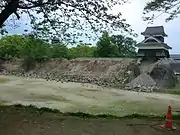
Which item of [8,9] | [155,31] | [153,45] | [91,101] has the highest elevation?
[155,31]

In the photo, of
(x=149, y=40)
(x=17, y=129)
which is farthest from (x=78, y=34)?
(x=149, y=40)

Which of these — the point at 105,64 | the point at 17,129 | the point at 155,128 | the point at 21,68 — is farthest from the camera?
the point at 21,68

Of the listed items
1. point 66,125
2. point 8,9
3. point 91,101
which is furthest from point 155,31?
point 66,125

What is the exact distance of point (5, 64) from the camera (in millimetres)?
42844

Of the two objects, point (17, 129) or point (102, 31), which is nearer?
point (17, 129)

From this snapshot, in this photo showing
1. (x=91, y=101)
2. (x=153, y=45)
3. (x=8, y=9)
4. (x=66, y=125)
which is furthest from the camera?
(x=153, y=45)

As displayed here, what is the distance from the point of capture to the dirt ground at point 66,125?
5.78 m

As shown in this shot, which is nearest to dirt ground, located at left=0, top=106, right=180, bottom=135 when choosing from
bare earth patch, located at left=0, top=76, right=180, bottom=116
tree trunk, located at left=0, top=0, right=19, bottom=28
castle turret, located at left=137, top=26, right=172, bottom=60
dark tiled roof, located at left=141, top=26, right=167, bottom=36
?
tree trunk, located at left=0, top=0, right=19, bottom=28

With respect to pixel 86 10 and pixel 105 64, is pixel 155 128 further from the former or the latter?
pixel 105 64

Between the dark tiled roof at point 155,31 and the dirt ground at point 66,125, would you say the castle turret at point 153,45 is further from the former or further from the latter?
the dirt ground at point 66,125

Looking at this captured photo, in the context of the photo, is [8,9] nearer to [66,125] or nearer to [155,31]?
[66,125]

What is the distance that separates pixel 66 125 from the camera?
20.3ft

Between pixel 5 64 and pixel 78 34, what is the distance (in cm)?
3825

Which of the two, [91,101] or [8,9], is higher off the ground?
[8,9]
